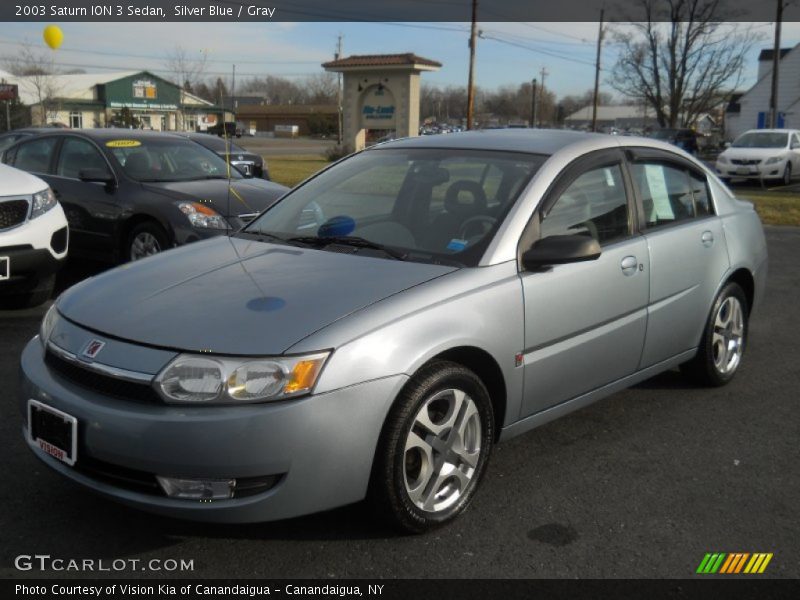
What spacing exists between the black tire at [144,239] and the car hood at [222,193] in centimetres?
34

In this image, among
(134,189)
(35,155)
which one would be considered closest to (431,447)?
Answer: (134,189)

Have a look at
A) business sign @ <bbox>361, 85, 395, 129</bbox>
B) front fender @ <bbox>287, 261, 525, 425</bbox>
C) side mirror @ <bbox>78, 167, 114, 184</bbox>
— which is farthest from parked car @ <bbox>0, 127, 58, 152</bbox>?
business sign @ <bbox>361, 85, 395, 129</bbox>

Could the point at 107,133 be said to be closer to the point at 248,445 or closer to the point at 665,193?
the point at 665,193

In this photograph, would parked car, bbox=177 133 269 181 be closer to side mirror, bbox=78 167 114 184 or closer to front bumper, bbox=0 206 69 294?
side mirror, bbox=78 167 114 184

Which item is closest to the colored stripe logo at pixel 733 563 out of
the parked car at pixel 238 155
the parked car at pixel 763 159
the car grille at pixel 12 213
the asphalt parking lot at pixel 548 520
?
the asphalt parking lot at pixel 548 520

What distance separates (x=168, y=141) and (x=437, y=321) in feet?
22.0

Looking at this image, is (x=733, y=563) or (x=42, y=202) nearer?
(x=733, y=563)

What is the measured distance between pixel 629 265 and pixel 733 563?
1.59 metres

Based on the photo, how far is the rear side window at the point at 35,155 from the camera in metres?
8.88

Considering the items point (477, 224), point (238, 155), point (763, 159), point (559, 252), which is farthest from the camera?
point (763, 159)

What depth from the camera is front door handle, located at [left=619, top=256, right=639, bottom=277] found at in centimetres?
415

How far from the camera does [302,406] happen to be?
9.21ft

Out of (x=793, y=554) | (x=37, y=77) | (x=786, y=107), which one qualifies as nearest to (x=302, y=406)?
(x=793, y=554)

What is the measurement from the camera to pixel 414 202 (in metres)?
4.12
